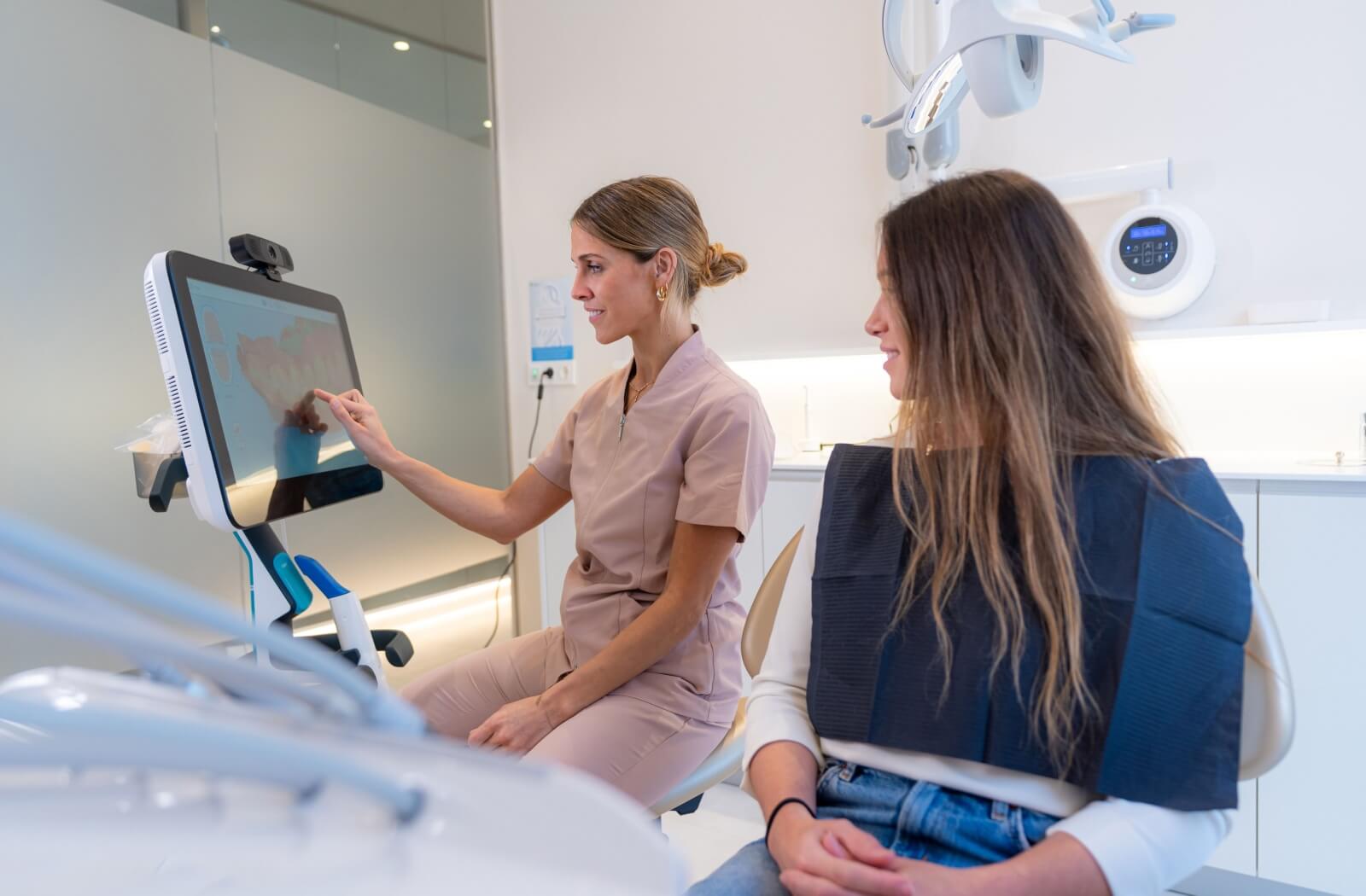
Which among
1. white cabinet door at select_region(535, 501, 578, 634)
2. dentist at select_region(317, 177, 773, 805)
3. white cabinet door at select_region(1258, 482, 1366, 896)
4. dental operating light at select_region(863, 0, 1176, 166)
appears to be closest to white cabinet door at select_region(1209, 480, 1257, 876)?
white cabinet door at select_region(1258, 482, 1366, 896)

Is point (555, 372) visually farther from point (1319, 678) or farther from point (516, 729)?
point (1319, 678)

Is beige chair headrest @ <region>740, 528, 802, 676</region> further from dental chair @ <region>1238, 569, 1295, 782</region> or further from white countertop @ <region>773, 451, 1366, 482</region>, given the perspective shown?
white countertop @ <region>773, 451, 1366, 482</region>

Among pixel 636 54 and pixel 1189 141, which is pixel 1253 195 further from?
pixel 636 54

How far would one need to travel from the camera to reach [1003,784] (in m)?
0.82

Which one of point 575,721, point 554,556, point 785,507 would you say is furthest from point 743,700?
point 554,556

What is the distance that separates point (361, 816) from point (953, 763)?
2.06 feet

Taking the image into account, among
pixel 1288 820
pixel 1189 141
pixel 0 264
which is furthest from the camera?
pixel 1189 141

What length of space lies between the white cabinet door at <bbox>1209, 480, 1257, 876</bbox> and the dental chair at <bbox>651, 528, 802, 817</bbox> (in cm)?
104

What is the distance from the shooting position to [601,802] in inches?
16.2

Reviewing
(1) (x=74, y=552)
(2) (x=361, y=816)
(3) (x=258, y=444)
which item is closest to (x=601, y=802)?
(2) (x=361, y=816)

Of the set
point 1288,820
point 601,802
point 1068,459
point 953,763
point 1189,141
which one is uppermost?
point 1189,141

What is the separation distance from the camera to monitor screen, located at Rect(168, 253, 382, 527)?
3.37 ft

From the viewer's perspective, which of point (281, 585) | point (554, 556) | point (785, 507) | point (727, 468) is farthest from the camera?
point (554, 556)

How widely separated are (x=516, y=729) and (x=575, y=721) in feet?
0.28
